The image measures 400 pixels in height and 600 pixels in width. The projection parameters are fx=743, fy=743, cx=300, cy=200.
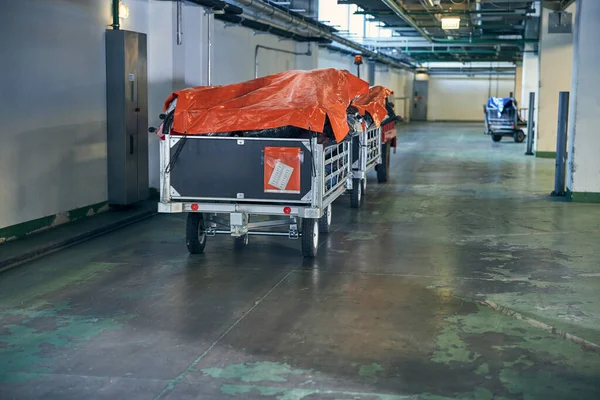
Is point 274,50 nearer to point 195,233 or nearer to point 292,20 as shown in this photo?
point 292,20

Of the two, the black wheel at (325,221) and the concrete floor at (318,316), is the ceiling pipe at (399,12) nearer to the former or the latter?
the concrete floor at (318,316)

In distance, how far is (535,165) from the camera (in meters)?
19.4

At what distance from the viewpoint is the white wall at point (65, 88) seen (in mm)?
8695

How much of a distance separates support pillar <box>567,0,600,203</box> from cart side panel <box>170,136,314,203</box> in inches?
278

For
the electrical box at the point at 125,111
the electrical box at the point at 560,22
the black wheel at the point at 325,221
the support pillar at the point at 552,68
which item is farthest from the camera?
the support pillar at the point at 552,68

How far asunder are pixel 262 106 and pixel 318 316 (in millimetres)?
2818

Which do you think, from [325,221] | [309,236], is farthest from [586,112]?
[309,236]

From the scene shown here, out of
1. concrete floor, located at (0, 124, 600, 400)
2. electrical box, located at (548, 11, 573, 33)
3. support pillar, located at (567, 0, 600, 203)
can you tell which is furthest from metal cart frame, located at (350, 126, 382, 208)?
electrical box, located at (548, 11, 573, 33)

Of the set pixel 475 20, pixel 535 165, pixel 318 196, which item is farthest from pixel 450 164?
pixel 318 196

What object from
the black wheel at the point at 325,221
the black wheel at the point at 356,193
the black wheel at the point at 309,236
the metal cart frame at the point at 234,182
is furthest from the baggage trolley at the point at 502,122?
the metal cart frame at the point at 234,182

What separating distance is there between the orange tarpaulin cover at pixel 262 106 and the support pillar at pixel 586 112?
5.82 meters

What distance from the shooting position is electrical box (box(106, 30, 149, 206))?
10852mm

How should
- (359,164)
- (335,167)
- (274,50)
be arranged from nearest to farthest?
1. (335,167)
2. (359,164)
3. (274,50)

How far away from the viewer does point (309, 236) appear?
26.6 ft
